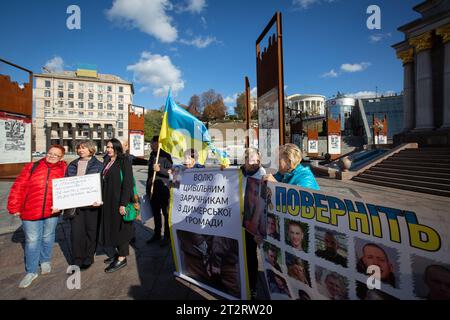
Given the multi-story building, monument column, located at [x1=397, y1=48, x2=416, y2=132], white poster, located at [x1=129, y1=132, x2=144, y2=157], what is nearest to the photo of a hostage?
white poster, located at [x1=129, y1=132, x2=144, y2=157]

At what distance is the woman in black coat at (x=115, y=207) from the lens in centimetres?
338

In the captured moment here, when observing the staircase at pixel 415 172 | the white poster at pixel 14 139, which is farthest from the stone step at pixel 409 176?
the white poster at pixel 14 139

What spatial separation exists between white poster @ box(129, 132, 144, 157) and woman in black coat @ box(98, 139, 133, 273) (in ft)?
33.7

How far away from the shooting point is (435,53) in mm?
16391

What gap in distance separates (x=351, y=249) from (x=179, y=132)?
9.93ft

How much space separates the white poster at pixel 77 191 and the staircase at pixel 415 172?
1162cm

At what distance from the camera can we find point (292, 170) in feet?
7.95

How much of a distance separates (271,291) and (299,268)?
58 centimetres

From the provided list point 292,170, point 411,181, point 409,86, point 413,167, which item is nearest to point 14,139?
point 292,170

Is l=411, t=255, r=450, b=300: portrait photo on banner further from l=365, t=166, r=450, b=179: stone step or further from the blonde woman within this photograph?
l=365, t=166, r=450, b=179: stone step

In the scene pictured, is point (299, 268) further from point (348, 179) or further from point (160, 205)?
point (348, 179)

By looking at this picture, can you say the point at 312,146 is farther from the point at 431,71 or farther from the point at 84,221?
the point at 84,221

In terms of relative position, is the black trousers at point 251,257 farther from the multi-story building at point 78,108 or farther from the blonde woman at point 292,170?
the multi-story building at point 78,108
